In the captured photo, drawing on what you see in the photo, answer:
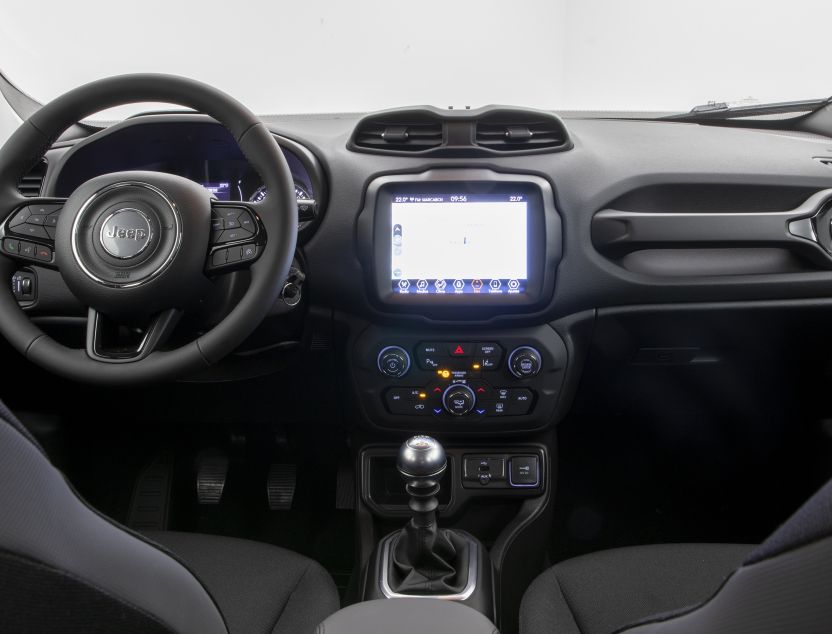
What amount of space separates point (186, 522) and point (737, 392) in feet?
4.49

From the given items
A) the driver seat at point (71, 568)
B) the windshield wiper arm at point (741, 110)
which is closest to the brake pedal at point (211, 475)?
the driver seat at point (71, 568)

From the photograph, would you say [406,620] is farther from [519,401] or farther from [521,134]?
[521,134]

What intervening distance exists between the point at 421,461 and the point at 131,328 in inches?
19.8

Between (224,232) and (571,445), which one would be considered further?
(571,445)

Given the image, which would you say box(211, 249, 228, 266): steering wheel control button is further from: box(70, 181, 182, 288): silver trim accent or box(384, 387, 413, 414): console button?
box(384, 387, 413, 414): console button

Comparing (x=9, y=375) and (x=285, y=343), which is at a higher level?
(x=285, y=343)

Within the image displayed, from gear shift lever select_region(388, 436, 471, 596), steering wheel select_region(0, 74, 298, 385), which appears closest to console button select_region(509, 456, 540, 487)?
gear shift lever select_region(388, 436, 471, 596)

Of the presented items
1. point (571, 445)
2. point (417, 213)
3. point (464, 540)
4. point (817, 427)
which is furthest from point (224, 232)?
point (817, 427)

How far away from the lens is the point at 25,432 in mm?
457

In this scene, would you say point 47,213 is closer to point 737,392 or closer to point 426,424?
point 426,424

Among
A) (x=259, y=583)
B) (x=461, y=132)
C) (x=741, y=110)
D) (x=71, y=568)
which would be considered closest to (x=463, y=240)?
(x=461, y=132)

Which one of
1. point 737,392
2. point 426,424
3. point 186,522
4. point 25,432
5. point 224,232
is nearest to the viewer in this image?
point 25,432

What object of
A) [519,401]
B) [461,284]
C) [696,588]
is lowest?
[696,588]

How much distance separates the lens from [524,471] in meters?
1.49
